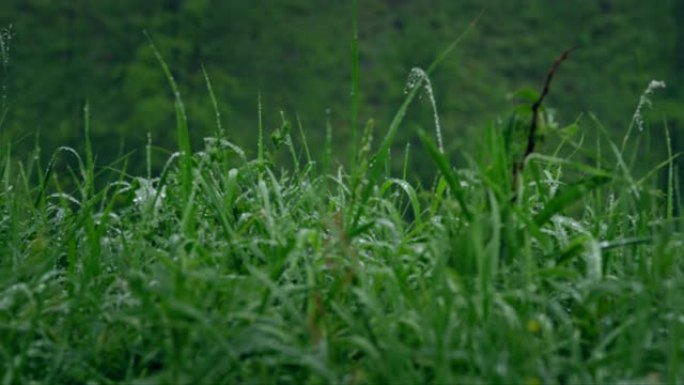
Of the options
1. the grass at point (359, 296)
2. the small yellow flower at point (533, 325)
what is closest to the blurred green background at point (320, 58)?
the grass at point (359, 296)

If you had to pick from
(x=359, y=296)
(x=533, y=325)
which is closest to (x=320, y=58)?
(x=359, y=296)

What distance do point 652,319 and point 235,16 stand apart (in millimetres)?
19497

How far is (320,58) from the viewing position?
20.9m

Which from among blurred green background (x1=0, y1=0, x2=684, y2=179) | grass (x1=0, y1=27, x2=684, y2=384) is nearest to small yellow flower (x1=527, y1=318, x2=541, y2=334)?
grass (x1=0, y1=27, x2=684, y2=384)

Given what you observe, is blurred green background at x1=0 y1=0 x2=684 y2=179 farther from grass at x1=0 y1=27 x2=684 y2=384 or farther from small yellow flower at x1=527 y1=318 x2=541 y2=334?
small yellow flower at x1=527 y1=318 x2=541 y2=334

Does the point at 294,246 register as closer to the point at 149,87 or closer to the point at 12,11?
the point at 149,87

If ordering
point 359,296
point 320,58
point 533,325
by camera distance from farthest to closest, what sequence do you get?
point 320,58 < point 359,296 < point 533,325

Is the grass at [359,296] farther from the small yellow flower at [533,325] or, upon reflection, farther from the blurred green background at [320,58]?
the blurred green background at [320,58]

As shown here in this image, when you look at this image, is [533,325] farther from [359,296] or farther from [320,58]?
[320,58]

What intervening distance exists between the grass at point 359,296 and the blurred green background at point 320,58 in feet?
52.7

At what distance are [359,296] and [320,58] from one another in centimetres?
1911

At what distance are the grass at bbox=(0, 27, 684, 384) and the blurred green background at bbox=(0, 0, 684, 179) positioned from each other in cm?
1605

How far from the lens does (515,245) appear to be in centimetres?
205

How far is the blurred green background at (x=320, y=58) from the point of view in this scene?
63.0 ft
